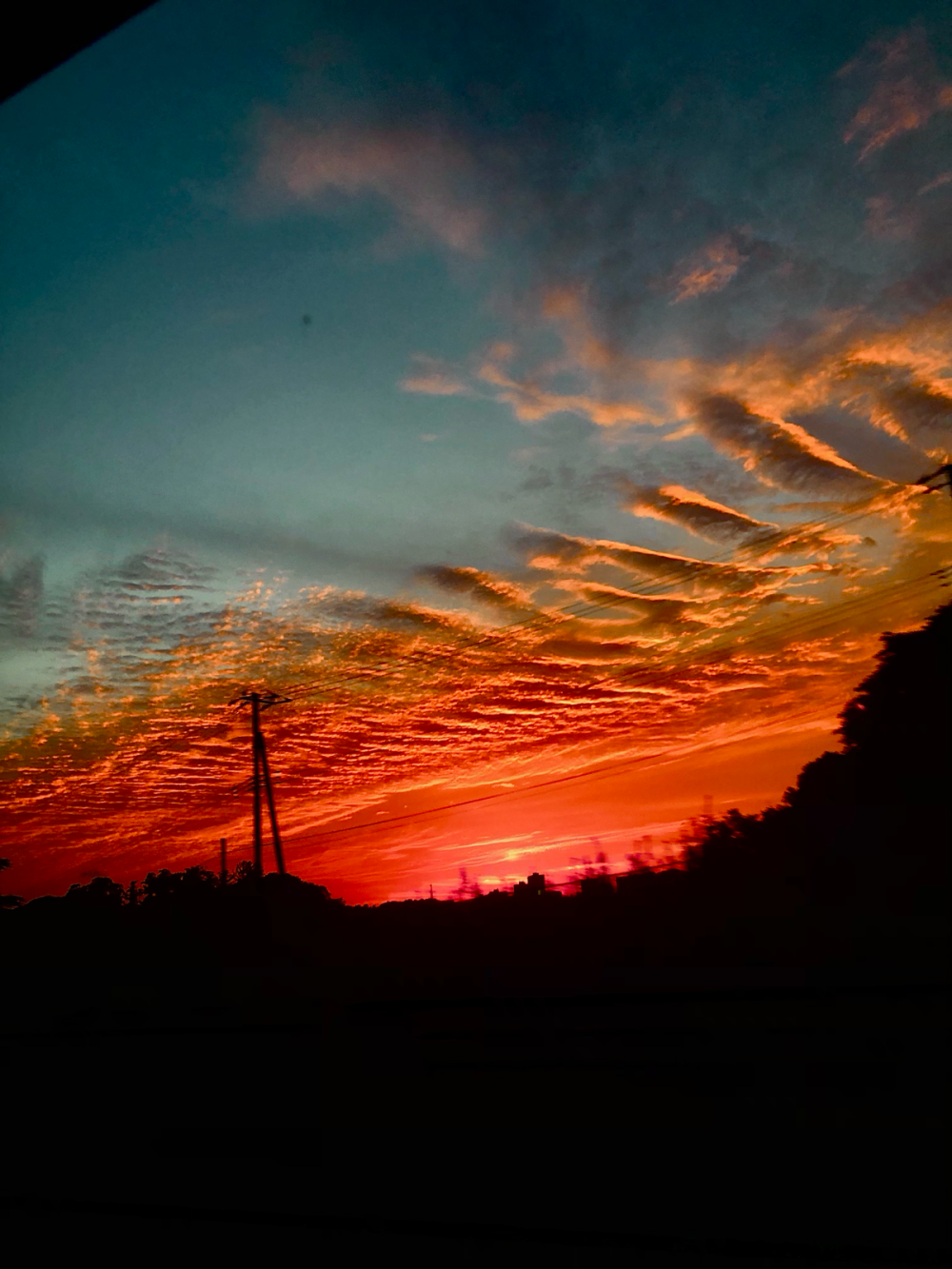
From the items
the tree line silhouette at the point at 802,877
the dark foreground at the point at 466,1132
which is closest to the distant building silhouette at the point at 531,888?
the tree line silhouette at the point at 802,877

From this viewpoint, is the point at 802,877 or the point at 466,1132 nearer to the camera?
the point at 466,1132

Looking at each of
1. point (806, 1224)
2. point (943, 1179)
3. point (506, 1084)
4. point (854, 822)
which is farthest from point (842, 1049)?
point (854, 822)

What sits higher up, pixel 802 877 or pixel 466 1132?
pixel 802 877

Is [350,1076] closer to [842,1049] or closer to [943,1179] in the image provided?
[943,1179]

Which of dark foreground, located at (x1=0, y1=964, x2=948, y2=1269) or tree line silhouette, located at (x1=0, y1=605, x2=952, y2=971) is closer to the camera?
dark foreground, located at (x1=0, y1=964, x2=948, y2=1269)

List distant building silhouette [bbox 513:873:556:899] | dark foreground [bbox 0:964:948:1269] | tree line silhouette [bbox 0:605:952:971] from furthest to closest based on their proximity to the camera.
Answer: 1. distant building silhouette [bbox 513:873:556:899]
2. tree line silhouette [bbox 0:605:952:971]
3. dark foreground [bbox 0:964:948:1269]

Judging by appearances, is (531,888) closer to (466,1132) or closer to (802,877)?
(802,877)

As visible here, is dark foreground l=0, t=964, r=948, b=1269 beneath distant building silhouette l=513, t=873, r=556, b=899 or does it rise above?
beneath

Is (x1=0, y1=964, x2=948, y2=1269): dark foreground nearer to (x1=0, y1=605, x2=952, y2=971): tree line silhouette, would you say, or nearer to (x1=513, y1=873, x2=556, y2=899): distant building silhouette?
(x1=0, y1=605, x2=952, y2=971): tree line silhouette

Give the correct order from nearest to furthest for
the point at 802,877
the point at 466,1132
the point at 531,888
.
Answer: the point at 466,1132, the point at 802,877, the point at 531,888

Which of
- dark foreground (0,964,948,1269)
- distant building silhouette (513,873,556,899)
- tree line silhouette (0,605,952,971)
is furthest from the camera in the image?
distant building silhouette (513,873,556,899)

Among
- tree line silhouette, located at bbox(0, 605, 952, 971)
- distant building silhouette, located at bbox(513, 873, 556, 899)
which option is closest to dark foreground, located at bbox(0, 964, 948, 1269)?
tree line silhouette, located at bbox(0, 605, 952, 971)

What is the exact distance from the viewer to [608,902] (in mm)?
33625

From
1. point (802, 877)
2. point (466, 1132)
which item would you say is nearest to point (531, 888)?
point (802, 877)
